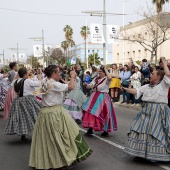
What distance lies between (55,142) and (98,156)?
1.58 meters

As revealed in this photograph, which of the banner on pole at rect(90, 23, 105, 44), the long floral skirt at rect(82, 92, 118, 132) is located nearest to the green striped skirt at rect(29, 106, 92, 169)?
Result: the long floral skirt at rect(82, 92, 118, 132)

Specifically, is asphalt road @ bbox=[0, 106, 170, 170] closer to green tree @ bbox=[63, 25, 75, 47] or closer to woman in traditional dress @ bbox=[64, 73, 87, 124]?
woman in traditional dress @ bbox=[64, 73, 87, 124]

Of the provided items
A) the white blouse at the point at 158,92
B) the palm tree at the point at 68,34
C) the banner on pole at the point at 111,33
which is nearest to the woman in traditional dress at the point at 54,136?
the white blouse at the point at 158,92

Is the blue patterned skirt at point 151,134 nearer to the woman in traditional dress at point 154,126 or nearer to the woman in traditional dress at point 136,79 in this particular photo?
the woman in traditional dress at point 154,126

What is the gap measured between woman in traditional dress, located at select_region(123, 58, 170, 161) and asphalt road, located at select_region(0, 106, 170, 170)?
0.88 ft

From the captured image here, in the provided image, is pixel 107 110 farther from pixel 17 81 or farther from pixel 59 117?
pixel 59 117

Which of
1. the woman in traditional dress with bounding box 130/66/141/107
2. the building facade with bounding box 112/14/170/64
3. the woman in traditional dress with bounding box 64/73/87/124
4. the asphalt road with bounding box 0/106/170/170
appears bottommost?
the asphalt road with bounding box 0/106/170/170

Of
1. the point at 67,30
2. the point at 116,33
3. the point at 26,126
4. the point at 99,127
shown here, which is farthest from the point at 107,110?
the point at 67,30

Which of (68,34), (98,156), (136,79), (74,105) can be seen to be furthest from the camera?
(68,34)

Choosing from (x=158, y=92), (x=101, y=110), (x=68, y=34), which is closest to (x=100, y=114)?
(x=101, y=110)

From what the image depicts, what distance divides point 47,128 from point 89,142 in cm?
268

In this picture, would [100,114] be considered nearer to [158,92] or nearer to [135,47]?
[158,92]

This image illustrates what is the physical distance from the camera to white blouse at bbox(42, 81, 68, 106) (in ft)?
19.7

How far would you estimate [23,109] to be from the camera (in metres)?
8.27
